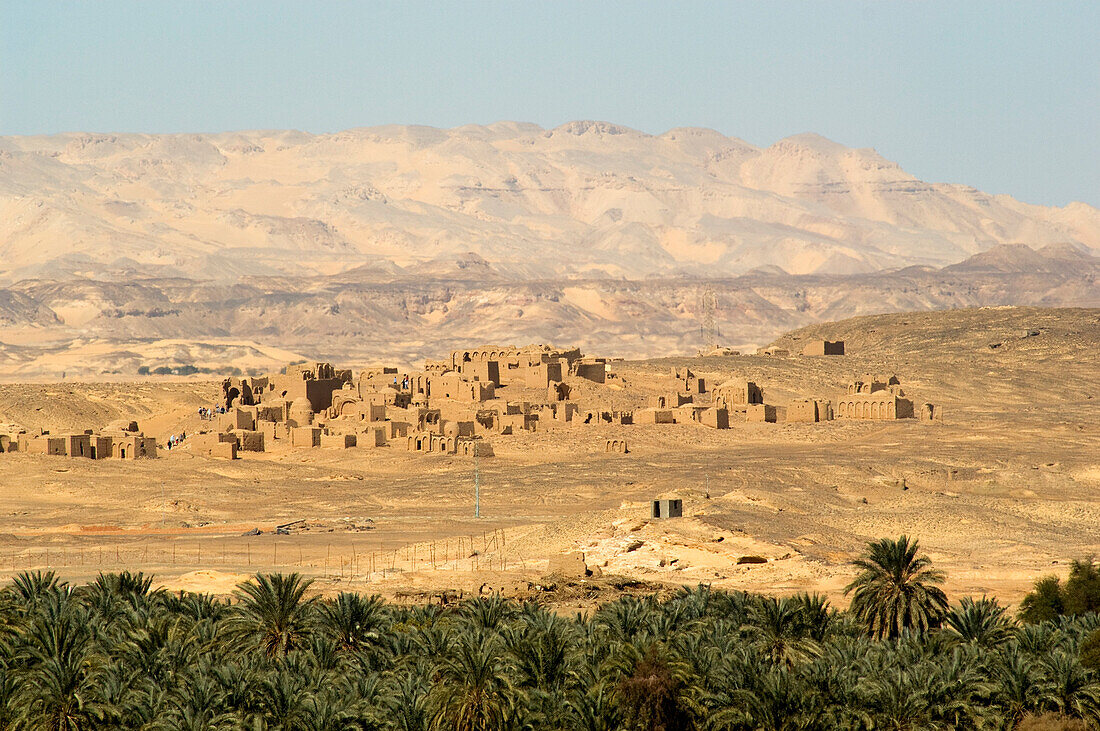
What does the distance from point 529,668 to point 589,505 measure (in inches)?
1368

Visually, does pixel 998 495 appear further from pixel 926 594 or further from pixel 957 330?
pixel 957 330

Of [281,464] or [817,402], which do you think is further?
[817,402]

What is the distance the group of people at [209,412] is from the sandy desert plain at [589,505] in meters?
0.62

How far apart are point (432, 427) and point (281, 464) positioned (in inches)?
317

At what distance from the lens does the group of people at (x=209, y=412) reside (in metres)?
86.3

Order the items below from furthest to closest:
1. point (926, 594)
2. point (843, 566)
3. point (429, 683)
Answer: point (843, 566) < point (926, 594) < point (429, 683)

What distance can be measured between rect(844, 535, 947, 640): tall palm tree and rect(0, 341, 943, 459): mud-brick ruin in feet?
134

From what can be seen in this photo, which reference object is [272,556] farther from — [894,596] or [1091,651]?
[1091,651]

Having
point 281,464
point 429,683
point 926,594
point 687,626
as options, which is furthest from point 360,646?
point 281,464

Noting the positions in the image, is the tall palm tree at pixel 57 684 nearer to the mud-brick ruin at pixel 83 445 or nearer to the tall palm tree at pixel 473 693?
the tall palm tree at pixel 473 693

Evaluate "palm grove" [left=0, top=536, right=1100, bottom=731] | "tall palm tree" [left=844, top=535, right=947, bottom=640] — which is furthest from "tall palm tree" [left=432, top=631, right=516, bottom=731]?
"tall palm tree" [left=844, top=535, right=947, bottom=640]

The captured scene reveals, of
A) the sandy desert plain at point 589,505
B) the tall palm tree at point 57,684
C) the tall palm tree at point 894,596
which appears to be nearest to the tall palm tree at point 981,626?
Result: the tall palm tree at point 894,596

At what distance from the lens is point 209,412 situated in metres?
90.0

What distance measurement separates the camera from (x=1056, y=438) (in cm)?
8319
